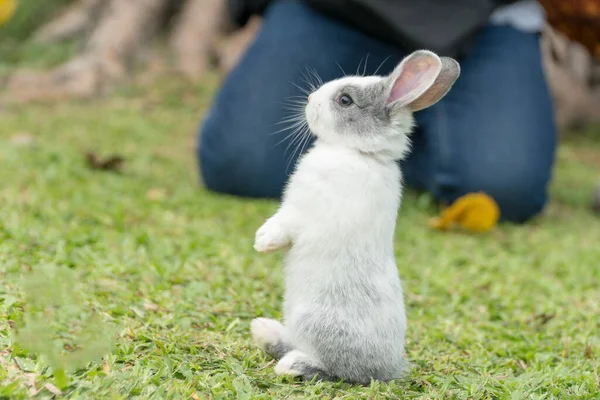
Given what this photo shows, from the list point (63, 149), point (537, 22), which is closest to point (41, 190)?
point (63, 149)

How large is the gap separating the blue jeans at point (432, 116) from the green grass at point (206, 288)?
19cm

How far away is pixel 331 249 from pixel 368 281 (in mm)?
110

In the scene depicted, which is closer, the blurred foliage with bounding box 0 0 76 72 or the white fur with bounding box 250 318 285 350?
the white fur with bounding box 250 318 285 350

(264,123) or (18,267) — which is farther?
(264,123)

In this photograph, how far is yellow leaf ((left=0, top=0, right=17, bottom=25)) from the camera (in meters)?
6.64

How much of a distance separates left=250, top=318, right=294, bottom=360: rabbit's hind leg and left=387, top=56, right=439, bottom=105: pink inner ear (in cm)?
60

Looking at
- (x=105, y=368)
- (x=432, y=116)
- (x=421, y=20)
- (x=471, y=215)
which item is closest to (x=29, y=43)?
(x=432, y=116)

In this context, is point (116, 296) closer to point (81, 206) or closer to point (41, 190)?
point (81, 206)

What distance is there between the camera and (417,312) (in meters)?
2.54

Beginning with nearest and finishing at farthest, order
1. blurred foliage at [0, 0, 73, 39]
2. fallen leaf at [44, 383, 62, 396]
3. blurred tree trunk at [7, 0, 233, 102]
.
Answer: fallen leaf at [44, 383, 62, 396] < blurred tree trunk at [7, 0, 233, 102] < blurred foliage at [0, 0, 73, 39]

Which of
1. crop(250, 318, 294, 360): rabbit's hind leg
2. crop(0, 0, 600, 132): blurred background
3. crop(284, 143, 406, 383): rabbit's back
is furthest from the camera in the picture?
crop(0, 0, 600, 132): blurred background

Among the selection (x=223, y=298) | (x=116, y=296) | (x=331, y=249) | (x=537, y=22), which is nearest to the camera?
(x=331, y=249)

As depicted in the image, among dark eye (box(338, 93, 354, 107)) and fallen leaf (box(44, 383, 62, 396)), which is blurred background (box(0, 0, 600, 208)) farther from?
fallen leaf (box(44, 383, 62, 396))

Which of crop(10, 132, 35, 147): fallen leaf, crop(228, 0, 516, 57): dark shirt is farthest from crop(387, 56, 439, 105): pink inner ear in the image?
crop(10, 132, 35, 147): fallen leaf
